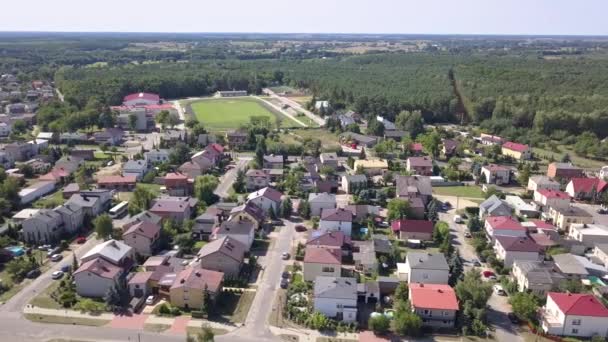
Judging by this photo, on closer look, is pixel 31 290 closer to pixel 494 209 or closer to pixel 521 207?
pixel 494 209

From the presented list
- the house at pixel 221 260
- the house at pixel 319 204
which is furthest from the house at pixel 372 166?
the house at pixel 221 260

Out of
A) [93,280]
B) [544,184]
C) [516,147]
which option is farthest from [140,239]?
[516,147]

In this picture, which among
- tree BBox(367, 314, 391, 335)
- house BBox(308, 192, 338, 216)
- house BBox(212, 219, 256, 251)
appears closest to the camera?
tree BBox(367, 314, 391, 335)

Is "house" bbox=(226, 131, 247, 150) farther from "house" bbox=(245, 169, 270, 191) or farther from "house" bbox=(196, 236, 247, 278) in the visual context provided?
"house" bbox=(196, 236, 247, 278)

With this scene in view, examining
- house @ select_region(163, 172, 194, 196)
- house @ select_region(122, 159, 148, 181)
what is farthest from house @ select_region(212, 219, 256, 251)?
house @ select_region(122, 159, 148, 181)

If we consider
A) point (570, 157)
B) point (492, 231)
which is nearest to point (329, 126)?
point (570, 157)

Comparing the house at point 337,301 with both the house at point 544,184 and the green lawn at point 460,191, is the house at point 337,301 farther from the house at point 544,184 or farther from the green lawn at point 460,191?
the house at point 544,184

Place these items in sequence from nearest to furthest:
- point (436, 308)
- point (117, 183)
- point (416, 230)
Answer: point (436, 308), point (416, 230), point (117, 183)
